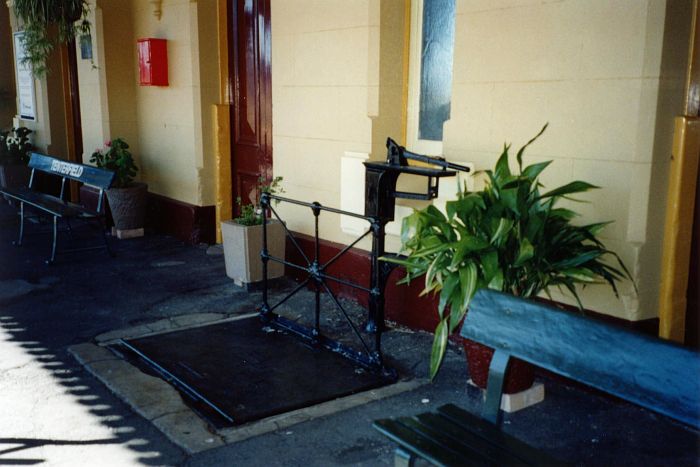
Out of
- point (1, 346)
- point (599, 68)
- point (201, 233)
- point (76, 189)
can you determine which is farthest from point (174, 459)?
point (76, 189)

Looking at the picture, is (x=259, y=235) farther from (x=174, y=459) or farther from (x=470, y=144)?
(x=174, y=459)

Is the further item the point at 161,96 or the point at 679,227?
the point at 161,96

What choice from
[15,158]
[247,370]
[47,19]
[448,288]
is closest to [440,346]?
[448,288]

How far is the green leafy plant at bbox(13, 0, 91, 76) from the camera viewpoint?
26.0ft

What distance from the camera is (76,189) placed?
34.8 ft

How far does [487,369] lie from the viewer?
3920 millimetres

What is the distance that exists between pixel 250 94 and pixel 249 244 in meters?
1.86

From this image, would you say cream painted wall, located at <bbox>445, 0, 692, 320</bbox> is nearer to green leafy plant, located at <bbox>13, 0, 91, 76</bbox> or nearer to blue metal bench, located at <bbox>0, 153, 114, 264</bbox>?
blue metal bench, located at <bbox>0, 153, 114, 264</bbox>

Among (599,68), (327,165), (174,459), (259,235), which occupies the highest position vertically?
(599,68)

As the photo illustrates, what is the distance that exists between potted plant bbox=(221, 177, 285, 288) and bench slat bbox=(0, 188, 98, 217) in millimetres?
1807

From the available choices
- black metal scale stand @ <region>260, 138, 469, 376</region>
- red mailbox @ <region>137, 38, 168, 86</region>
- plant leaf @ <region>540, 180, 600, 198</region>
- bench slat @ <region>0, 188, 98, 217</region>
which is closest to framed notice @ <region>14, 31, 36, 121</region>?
bench slat @ <region>0, 188, 98, 217</region>

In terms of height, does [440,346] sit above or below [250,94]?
below

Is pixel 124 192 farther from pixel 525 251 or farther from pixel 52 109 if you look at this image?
pixel 525 251

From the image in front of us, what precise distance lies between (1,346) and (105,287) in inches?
59.7
